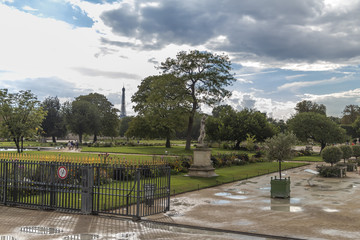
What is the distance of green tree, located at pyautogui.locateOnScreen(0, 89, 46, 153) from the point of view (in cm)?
4297

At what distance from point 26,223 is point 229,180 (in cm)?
1383

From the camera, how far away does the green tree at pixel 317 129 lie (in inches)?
2030

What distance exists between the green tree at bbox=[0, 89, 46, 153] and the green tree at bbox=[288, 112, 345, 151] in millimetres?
36898

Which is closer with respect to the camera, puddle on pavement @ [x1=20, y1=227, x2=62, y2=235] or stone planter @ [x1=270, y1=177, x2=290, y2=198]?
puddle on pavement @ [x1=20, y1=227, x2=62, y2=235]

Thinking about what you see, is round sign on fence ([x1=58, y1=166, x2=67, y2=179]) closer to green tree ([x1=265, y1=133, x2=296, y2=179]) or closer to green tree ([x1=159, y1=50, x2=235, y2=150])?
green tree ([x1=265, y1=133, x2=296, y2=179])

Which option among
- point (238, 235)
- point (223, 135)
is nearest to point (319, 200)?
point (238, 235)

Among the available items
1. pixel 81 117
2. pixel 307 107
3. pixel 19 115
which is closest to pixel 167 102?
pixel 19 115

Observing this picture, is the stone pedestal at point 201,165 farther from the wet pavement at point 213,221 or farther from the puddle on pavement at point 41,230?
the puddle on pavement at point 41,230

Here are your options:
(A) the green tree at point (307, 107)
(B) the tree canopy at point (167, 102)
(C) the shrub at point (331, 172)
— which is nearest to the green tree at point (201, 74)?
(B) the tree canopy at point (167, 102)

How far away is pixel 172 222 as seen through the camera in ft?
35.7

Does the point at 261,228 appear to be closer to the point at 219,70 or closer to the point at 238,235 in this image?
the point at 238,235

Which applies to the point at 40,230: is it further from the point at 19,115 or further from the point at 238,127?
the point at 238,127

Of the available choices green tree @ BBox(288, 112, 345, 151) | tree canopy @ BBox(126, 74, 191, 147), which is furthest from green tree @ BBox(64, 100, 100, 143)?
green tree @ BBox(288, 112, 345, 151)

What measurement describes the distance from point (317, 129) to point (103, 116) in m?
54.0
